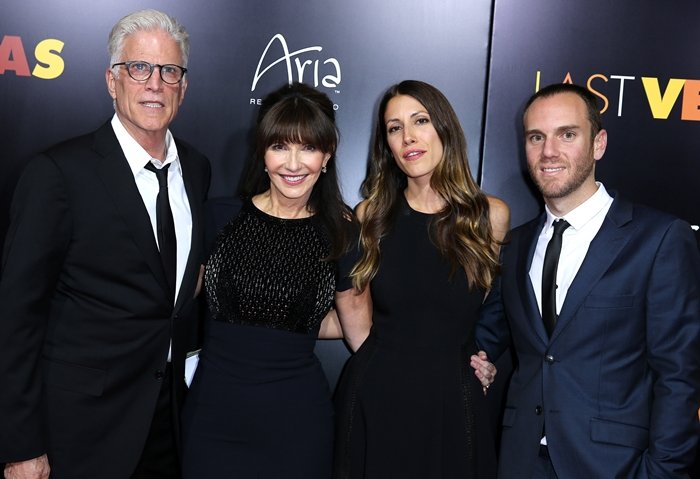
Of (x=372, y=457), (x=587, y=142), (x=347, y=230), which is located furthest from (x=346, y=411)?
(x=587, y=142)

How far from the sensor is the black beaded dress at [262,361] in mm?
2289

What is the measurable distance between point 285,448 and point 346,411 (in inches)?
11.9

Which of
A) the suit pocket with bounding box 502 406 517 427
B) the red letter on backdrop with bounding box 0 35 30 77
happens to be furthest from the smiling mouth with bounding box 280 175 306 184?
the red letter on backdrop with bounding box 0 35 30 77

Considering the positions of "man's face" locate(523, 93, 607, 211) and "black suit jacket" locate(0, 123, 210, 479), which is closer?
→ "black suit jacket" locate(0, 123, 210, 479)

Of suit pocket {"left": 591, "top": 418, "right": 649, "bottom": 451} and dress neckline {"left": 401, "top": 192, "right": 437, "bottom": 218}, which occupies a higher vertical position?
dress neckline {"left": 401, "top": 192, "right": 437, "bottom": 218}

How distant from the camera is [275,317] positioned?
2.38 meters

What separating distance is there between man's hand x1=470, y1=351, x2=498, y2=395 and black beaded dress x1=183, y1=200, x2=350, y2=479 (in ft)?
1.78

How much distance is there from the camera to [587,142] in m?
2.43

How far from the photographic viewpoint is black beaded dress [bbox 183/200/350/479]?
2289 millimetres

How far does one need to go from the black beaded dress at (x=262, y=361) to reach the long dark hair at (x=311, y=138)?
76 mm

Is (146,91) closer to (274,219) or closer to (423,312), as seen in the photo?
(274,219)

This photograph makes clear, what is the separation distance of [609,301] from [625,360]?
0.19m

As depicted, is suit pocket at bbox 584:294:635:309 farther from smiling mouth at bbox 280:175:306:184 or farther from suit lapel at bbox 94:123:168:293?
suit lapel at bbox 94:123:168:293

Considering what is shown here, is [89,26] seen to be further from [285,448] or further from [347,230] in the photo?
[285,448]
